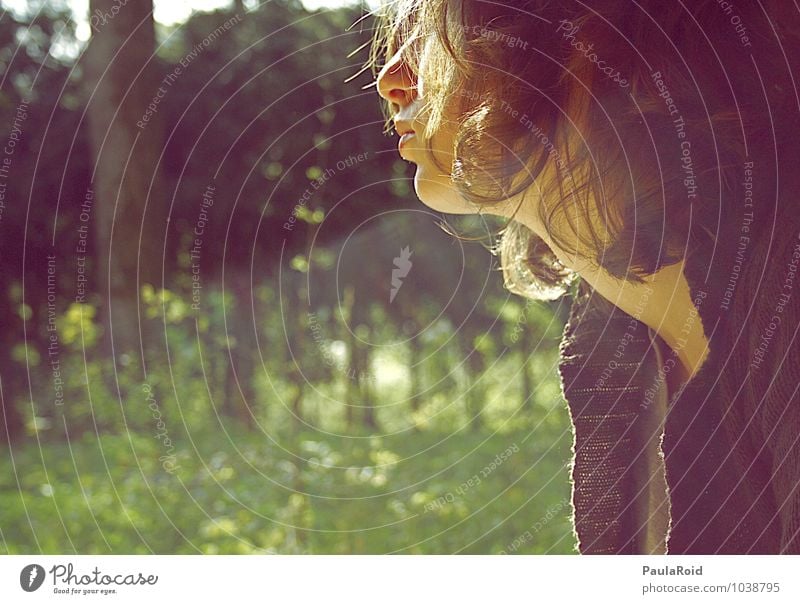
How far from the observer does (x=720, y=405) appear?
0.63m

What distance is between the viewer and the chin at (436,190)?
74 centimetres

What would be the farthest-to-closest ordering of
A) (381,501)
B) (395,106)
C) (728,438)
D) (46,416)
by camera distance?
(46,416) < (381,501) < (395,106) < (728,438)

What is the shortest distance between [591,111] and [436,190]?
0.14m

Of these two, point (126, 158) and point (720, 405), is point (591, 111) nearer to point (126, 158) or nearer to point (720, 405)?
point (720, 405)

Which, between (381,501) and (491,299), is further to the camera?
(491,299)

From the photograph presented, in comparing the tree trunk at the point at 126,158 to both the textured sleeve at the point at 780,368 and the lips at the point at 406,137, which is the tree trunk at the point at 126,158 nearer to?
the lips at the point at 406,137

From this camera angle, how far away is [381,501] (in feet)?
5.11

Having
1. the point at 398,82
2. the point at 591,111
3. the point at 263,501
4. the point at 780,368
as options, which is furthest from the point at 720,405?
the point at 263,501

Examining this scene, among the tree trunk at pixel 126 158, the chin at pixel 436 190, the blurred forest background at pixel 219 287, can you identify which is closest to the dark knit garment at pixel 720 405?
the chin at pixel 436 190

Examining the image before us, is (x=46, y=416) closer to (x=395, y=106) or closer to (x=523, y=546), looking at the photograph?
(x=523, y=546)

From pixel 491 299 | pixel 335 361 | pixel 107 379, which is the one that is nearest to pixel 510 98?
pixel 335 361

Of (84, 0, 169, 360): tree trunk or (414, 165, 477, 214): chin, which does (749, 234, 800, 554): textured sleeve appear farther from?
(84, 0, 169, 360): tree trunk

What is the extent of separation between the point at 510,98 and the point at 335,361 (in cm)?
93

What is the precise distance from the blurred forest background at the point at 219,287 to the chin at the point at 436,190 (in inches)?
20.3
